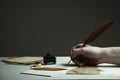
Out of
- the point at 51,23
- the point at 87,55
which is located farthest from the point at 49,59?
the point at 51,23

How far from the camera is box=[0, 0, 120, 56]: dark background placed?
3.64 m

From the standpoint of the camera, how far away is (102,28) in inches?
58.1

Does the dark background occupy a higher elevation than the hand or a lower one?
higher

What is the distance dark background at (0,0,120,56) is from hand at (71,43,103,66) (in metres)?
2.20

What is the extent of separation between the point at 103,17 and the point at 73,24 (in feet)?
1.32

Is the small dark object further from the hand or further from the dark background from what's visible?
the dark background

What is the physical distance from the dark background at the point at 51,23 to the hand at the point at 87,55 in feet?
7.23

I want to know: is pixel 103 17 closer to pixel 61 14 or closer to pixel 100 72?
pixel 61 14

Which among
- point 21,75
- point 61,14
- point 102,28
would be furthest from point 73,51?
point 61,14

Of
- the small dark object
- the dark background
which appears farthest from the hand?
the dark background

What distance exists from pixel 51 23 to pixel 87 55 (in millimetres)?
2272

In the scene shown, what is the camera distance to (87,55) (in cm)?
144

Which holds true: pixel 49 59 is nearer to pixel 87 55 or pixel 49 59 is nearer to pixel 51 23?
pixel 87 55

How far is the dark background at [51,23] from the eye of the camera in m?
3.64
